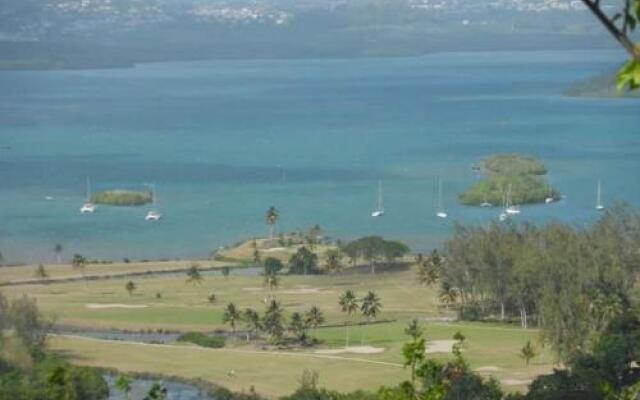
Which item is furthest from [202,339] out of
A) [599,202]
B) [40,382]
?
[599,202]

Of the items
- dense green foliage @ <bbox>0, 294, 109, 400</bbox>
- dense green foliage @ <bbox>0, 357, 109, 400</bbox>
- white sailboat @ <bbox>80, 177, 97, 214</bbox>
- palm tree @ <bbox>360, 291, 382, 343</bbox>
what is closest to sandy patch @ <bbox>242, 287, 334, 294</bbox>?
palm tree @ <bbox>360, 291, 382, 343</bbox>

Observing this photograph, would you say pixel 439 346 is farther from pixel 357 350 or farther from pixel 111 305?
pixel 111 305

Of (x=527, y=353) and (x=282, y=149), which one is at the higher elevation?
(x=282, y=149)

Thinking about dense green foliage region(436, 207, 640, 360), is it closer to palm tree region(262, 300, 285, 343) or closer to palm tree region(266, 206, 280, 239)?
palm tree region(262, 300, 285, 343)

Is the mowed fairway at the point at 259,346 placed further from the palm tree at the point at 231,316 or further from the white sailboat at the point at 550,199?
the white sailboat at the point at 550,199

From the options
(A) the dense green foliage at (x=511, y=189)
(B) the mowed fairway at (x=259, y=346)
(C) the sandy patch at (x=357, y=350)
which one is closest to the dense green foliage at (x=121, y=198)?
(A) the dense green foliage at (x=511, y=189)
